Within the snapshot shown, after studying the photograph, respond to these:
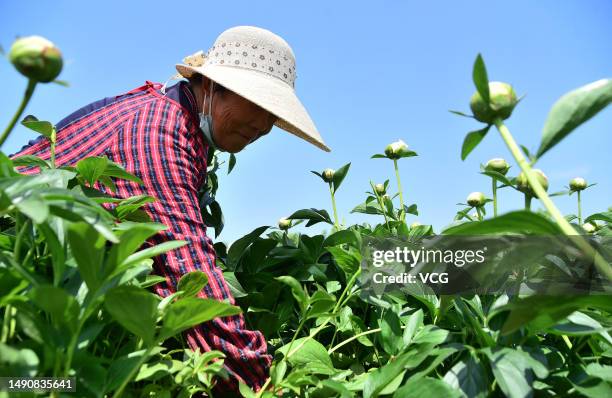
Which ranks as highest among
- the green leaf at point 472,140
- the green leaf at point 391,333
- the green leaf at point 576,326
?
the green leaf at point 472,140

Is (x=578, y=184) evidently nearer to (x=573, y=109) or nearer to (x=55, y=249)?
(x=573, y=109)

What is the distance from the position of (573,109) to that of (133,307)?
43cm

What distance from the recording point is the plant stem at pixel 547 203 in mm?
450

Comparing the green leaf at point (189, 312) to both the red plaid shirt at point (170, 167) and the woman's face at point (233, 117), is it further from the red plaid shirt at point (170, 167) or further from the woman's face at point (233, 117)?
the woman's face at point (233, 117)

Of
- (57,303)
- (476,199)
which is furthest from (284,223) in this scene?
(57,303)

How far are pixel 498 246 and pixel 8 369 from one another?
1.95 feet

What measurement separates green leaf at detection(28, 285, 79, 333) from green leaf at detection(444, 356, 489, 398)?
385 mm

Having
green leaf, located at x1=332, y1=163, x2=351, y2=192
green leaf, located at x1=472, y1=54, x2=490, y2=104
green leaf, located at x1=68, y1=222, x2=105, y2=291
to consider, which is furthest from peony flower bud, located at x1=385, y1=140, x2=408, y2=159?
green leaf, located at x1=68, y1=222, x2=105, y2=291

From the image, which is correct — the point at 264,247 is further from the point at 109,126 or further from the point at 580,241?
the point at 580,241

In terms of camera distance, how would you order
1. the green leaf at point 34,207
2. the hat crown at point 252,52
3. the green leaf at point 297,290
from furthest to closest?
1. the hat crown at point 252,52
2. the green leaf at point 297,290
3. the green leaf at point 34,207

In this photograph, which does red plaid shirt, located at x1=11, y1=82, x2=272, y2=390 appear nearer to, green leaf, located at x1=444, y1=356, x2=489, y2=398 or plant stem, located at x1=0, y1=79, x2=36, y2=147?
green leaf, located at x1=444, y1=356, x2=489, y2=398

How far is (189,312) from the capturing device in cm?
53

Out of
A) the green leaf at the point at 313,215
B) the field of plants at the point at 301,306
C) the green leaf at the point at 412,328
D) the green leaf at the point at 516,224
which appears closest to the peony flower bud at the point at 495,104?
the field of plants at the point at 301,306

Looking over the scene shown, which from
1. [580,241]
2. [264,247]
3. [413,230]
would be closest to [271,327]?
[264,247]
